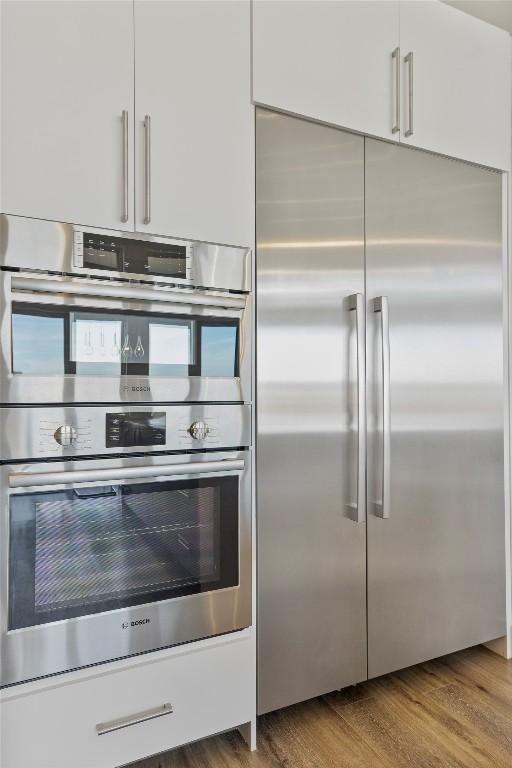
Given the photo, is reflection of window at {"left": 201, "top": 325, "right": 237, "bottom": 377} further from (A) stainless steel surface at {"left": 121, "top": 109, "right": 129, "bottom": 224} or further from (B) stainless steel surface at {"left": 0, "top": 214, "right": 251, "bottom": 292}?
(A) stainless steel surface at {"left": 121, "top": 109, "right": 129, "bottom": 224}

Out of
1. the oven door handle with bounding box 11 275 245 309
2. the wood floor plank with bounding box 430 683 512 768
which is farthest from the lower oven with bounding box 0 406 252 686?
the wood floor plank with bounding box 430 683 512 768

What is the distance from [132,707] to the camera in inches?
56.1

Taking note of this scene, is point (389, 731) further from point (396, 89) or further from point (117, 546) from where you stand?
point (396, 89)

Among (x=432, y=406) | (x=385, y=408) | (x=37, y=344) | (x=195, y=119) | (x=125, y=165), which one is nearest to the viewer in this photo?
(x=37, y=344)

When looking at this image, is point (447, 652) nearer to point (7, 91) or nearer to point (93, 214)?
point (93, 214)

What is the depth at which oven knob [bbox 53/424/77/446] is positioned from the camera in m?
1.31

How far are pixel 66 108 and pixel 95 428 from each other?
0.83 m

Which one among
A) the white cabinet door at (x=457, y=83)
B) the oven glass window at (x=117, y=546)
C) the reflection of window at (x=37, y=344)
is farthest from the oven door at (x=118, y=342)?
the white cabinet door at (x=457, y=83)

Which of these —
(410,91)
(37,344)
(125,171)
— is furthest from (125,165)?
(410,91)

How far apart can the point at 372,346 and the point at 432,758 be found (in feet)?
4.28

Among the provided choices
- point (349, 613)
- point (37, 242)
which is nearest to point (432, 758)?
point (349, 613)

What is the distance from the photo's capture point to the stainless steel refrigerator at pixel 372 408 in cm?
167

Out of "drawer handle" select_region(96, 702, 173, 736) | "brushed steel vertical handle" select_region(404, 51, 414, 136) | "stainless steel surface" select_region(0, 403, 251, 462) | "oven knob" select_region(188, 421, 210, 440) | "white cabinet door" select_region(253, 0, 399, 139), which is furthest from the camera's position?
"brushed steel vertical handle" select_region(404, 51, 414, 136)

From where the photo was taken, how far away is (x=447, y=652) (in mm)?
2047
